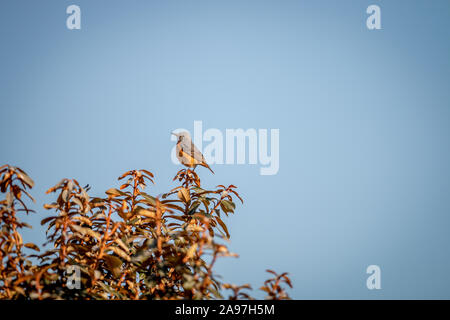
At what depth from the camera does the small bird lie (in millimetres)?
2131

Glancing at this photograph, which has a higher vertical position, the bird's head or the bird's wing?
the bird's head

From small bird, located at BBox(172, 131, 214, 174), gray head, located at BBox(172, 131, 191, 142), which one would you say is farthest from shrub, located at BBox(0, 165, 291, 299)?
gray head, located at BBox(172, 131, 191, 142)

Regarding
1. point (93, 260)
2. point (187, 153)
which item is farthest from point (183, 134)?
point (93, 260)

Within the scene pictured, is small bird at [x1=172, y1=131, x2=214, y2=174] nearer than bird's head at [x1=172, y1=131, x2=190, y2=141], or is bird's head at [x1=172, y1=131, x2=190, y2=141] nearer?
small bird at [x1=172, y1=131, x2=214, y2=174]

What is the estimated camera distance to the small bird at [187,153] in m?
2.13

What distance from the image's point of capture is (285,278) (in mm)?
993

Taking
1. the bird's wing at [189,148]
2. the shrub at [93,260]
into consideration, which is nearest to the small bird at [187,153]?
the bird's wing at [189,148]

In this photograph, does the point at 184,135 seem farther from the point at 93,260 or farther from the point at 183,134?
the point at 93,260

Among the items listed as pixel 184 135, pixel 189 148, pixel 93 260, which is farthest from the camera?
pixel 184 135

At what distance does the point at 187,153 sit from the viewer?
234cm

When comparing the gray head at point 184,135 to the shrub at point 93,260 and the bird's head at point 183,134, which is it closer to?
the bird's head at point 183,134

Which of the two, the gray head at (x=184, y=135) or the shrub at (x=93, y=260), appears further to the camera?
the gray head at (x=184, y=135)

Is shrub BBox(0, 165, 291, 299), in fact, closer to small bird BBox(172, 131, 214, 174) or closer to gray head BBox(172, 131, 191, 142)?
small bird BBox(172, 131, 214, 174)
